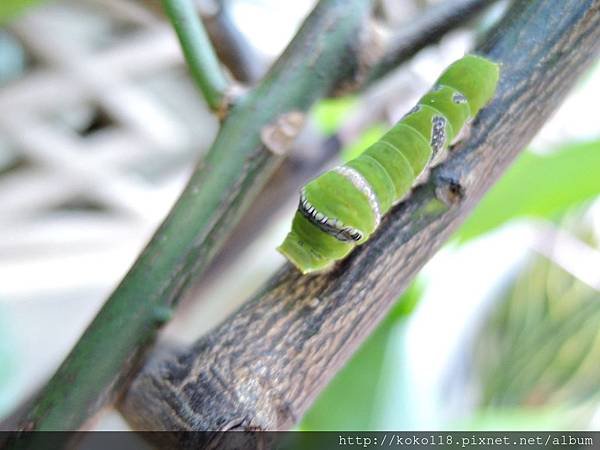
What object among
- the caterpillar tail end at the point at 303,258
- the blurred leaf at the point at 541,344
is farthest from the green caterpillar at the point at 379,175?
the blurred leaf at the point at 541,344

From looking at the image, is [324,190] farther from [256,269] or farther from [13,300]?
[13,300]

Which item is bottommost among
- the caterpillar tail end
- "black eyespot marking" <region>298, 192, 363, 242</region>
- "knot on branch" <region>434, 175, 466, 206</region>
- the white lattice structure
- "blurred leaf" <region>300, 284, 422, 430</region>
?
the white lattice structure

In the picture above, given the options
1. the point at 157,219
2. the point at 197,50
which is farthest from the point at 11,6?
the point at 157,219

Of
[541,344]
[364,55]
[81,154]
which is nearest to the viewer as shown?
[364,55]

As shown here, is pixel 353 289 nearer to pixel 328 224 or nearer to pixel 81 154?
pixel 328 224

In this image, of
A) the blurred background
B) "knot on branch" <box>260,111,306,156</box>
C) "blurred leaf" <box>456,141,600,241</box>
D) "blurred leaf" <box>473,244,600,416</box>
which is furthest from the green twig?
"blurred leaf" <box>473,244,600,416</box>

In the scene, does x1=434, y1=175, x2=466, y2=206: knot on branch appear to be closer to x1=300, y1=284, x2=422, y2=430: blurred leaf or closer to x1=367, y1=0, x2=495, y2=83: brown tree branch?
x1=367, y1=0, x2=495, y2=83: brown tree branch
